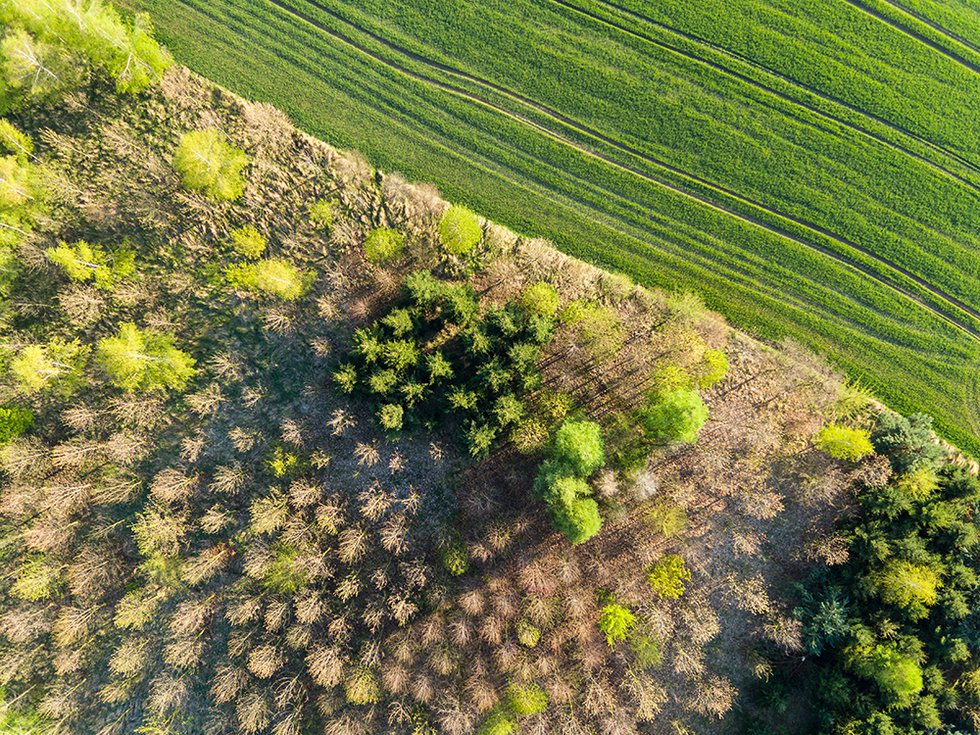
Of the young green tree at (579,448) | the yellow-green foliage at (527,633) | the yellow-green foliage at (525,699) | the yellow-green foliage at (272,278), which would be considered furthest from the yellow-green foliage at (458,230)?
the yellow-green foliage at (525,699)

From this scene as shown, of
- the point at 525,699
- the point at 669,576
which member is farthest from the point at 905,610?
the point at 525,699

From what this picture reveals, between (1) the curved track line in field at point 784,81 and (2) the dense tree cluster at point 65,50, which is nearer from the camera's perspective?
(2) the dense tree cluster at point 65,50

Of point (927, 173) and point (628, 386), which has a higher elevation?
point (927, 173)

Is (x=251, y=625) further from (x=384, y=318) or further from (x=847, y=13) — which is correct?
(x=847, y=13)

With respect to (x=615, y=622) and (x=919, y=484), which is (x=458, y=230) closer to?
(x=615, y=622)

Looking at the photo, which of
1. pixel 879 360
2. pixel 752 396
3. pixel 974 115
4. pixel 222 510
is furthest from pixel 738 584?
pixel 974 115

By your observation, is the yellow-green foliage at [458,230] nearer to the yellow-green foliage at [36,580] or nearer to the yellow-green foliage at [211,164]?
the yellow-green foliage at [211,164]
